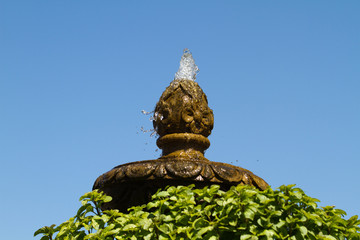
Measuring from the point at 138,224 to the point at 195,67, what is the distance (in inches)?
137

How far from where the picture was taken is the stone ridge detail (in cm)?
446

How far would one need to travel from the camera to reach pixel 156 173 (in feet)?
14.8

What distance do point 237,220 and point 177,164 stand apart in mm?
1133

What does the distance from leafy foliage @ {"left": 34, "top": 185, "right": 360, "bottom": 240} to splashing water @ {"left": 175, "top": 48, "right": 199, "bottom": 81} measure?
Result: 288 centimetres

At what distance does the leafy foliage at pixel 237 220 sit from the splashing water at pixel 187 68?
288 cm

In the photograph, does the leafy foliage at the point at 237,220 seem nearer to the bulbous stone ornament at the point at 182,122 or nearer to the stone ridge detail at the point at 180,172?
the stone ridge detail at the point at 180,172

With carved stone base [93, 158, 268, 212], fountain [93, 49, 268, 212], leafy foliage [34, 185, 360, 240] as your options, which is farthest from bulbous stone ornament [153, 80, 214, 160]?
leafy foliage [34, 185, 360, 240]

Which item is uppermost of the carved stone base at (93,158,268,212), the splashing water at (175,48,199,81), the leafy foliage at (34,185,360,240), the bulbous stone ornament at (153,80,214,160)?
the splashing water at (175,48,199,81)

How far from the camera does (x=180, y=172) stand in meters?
4.45

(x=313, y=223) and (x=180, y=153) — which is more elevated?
(x=180, y=153)

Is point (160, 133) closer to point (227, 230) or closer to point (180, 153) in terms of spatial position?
point (180, 153)

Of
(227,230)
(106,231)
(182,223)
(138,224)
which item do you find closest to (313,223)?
(227,230)

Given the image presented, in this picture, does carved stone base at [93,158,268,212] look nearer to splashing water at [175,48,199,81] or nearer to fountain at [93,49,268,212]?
fountain at [93,49,268,212]

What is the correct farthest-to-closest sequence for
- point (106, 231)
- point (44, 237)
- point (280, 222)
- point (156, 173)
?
point (156, 173) → point (44, 237) → point (106, 231) → point (280, 222)
